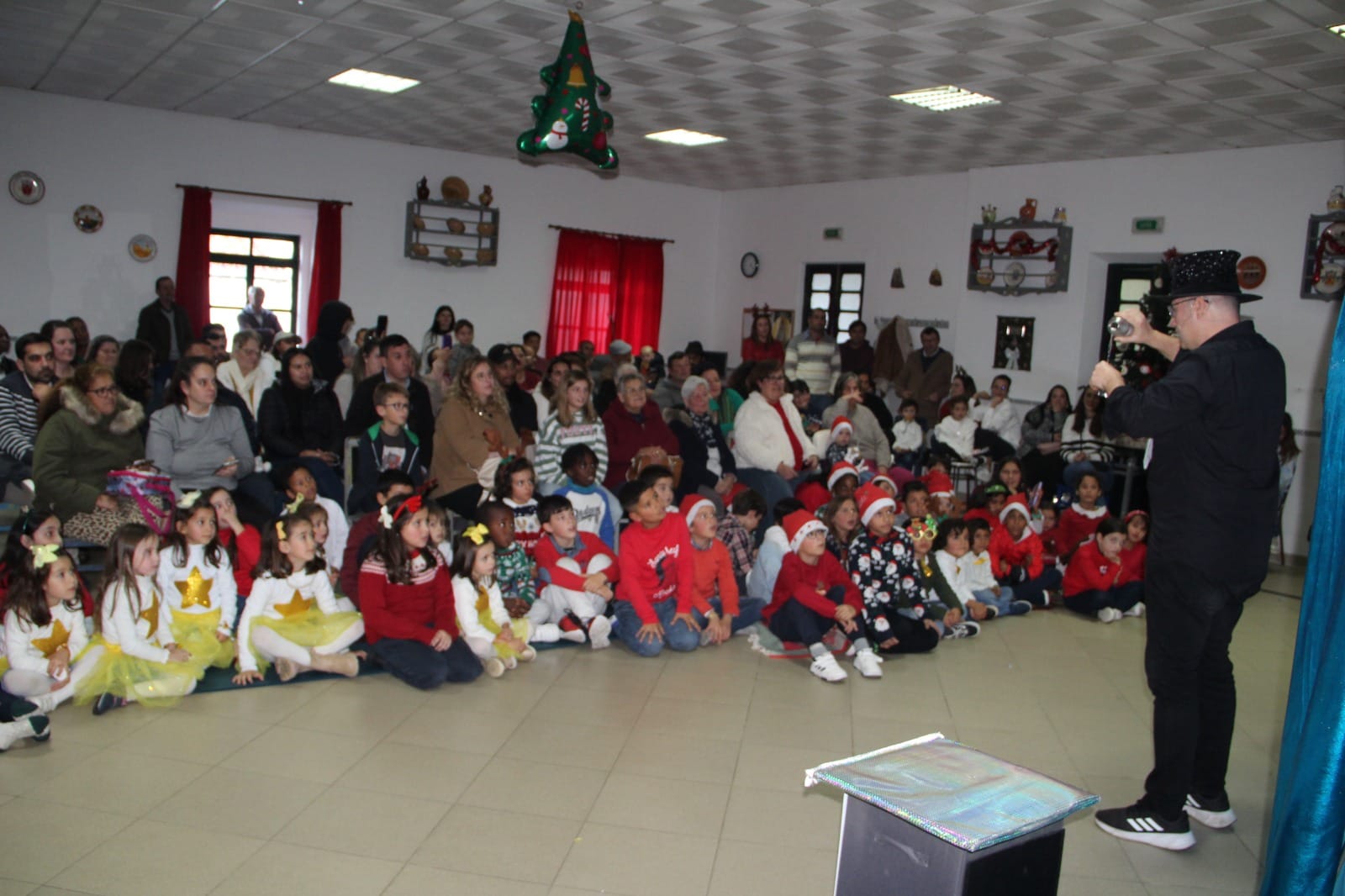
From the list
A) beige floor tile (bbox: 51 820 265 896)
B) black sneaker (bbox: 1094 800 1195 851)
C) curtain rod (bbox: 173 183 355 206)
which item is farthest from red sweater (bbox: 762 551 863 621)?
curtain rod (bbox: 173 183 355 206)

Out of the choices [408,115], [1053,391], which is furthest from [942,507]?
[408,115]

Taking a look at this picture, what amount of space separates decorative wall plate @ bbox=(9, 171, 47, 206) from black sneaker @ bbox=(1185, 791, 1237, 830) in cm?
934

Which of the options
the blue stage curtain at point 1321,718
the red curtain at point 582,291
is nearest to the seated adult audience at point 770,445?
the blue stage curtain at point 1321,718

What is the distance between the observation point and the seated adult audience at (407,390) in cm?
584

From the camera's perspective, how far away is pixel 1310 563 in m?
1.60

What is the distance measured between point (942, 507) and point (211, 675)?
4374 mm

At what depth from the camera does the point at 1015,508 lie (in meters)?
6.21

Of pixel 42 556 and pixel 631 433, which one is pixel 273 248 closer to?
pixel 631 433

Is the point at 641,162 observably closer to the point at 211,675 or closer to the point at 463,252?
the point at 463,252

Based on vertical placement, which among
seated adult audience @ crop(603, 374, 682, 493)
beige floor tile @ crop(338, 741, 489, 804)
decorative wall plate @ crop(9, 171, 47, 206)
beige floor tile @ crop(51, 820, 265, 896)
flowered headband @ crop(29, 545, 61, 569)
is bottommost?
beige floor tile @ crop(51, 820, 265, 896)

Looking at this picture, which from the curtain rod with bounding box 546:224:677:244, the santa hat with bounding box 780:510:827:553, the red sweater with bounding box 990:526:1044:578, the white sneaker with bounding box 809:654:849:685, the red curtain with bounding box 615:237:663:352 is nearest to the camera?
the white sneaker with bounding box 809:654:849:685

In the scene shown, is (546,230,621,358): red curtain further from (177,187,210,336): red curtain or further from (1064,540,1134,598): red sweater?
(1064,540,1134,598): red sweater

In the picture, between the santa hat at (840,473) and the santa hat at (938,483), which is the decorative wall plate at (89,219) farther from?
the santa hat at (938,483)

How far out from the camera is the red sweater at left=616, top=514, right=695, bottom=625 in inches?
187
